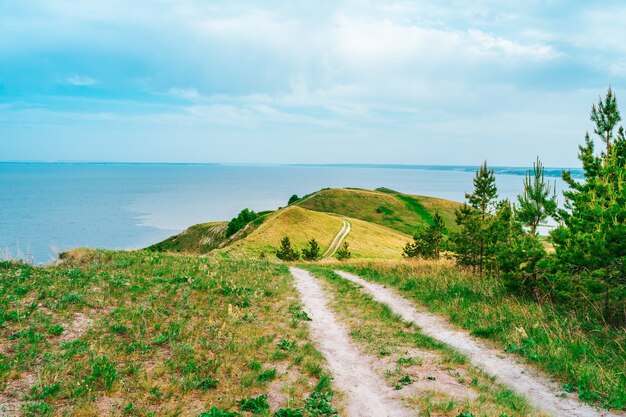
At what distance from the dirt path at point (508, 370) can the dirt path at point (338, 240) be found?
66587 millimetres

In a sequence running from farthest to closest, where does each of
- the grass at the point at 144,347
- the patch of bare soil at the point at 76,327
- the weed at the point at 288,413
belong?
the patch of bare soil at the point at 76,327 < the grass at the point at 144,347 < the weed at the point at 288,413

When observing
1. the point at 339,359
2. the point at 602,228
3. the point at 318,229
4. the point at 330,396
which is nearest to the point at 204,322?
the point at 339,359

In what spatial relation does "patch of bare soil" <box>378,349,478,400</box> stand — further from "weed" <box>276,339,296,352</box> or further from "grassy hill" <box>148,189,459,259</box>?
"grassy hill" <box>148,189,459,259</box>

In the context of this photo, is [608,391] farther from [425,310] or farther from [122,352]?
[122,352]

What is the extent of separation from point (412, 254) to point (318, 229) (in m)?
32.7

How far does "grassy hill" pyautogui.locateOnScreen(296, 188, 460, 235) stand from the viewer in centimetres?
13538

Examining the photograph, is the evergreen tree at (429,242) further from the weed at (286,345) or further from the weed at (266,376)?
the weed at (266,376)

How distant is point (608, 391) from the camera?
797cm

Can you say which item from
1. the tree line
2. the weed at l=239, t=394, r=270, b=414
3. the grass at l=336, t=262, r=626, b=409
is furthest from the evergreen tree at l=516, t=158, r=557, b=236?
the weed at l=239, t=394, r=270, b=414

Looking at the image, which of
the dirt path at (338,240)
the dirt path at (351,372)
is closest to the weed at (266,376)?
the dirt path at (351,372)

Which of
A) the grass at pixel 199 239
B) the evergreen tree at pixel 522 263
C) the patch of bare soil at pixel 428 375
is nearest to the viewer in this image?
the patch of bare soil at pixel 428 375

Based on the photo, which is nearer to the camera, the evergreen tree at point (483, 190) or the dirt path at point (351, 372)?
the dirt path at point (351, 372)

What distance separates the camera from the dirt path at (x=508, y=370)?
25.3ft

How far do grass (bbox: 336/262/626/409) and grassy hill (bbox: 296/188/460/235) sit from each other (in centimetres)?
11445
